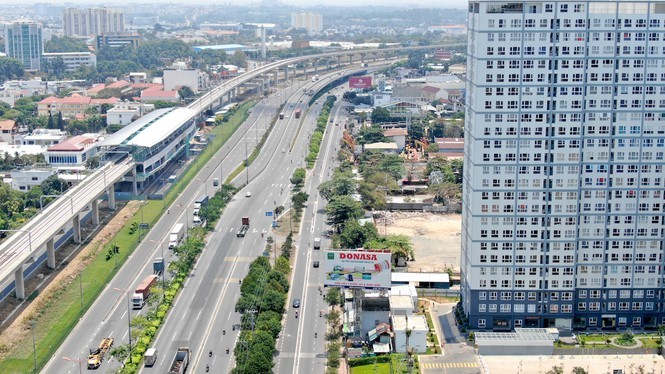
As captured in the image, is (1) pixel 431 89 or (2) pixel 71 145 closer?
(2) pixel 71 145

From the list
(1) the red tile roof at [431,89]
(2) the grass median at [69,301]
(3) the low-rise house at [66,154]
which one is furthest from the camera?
(1) the red tile roof at [431,89]

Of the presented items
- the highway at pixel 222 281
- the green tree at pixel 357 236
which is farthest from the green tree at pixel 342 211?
the highway at pixel 222 281

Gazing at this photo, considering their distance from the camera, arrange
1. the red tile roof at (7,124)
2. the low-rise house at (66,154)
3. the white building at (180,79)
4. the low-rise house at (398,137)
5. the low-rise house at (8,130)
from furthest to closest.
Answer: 1. the white building at (180,79)
2. the red tile roof at (7,124)
3. the low-rise house at (8,130)
4. the low-rise house at (398,137)
5. the low-rise house at (66,154)

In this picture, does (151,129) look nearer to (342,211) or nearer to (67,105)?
(342,211)

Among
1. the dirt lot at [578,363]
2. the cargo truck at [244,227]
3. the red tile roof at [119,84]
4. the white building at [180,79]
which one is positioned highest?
the white building at [180,79]

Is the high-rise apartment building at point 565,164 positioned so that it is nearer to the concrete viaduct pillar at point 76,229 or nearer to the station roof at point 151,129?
the concrete viaduct pillar at point 76,229

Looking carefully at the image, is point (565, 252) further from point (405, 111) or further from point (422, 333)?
point (405, 111)

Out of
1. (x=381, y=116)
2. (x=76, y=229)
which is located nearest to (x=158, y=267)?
(x=76, y=229)
